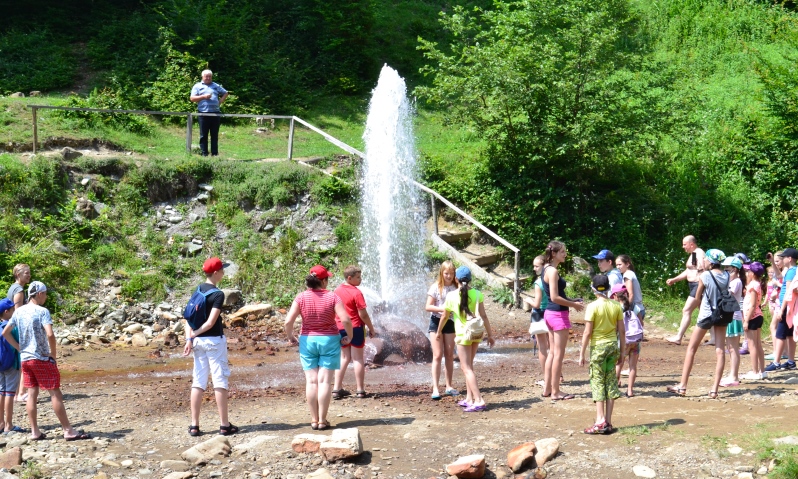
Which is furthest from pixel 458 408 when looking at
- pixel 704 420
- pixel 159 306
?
pixel 159 306

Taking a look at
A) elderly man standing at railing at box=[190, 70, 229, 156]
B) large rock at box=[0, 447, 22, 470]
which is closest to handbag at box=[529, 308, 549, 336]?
large rock at box=[0, 447, 22, 470]

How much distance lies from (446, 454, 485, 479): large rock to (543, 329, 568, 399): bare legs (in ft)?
7.26

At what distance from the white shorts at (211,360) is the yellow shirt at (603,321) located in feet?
11.5

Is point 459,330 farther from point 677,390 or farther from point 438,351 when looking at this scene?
point 677,390

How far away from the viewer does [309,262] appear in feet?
51.9

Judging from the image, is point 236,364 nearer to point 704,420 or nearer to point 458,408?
point 458,408

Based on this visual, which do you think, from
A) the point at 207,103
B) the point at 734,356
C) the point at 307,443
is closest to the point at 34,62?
the point at 207,103

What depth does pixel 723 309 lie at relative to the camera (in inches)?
343

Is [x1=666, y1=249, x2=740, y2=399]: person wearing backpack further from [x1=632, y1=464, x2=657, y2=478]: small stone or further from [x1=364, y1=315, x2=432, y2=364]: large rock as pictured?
[x1=364, y1=315, x2=432, y2=364]: large rock

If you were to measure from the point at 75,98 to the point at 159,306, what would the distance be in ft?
25.1

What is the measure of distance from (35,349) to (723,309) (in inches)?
275

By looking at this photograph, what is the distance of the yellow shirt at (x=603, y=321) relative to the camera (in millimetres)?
7770

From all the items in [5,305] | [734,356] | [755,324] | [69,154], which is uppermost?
[69,154]

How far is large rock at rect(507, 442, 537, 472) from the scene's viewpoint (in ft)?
23.2
